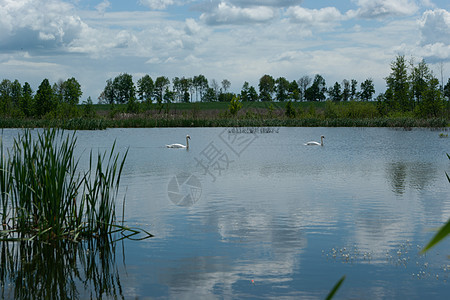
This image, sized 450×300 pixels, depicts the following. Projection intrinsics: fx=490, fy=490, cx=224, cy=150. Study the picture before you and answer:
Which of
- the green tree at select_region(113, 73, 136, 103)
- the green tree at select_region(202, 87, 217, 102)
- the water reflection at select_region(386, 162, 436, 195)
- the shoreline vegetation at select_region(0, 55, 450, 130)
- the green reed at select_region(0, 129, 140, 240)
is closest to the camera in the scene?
the green reed at select_region(0, 129, 140, 240)

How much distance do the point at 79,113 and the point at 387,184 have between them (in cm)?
5004

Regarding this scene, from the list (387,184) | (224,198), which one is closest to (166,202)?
(224,198)

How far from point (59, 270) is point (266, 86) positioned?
126 meters

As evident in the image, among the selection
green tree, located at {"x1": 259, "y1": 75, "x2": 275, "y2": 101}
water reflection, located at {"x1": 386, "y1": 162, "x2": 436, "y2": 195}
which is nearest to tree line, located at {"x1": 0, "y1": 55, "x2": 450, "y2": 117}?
green tree, located at {"x1": 259, "y1": 75, "x2": 275, "y2": 101}

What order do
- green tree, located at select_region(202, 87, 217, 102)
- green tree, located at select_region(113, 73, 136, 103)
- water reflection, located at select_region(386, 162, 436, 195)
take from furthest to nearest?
1. green tree, located at select_region(202, 87, 217, 102)
2. green tree, located at select_region(113, 73, 136, 103)
3. water reflection, located at select_region(386, 162, 436, 195)

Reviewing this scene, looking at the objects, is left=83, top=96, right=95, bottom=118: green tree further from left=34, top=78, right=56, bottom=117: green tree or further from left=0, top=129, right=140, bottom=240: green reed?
left=0, top=129, right=140, bottom=240: green reed

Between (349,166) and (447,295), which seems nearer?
(447,295)

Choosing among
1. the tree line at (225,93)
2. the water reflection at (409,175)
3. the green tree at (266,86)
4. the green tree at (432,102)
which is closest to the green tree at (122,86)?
the tree line at (225,93)

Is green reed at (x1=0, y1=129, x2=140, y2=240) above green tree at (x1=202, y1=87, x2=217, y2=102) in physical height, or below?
below

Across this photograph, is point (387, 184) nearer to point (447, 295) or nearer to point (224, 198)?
point (224, 198)

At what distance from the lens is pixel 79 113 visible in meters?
59.2

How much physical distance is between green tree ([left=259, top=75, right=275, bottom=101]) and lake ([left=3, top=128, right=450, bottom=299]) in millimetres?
112903

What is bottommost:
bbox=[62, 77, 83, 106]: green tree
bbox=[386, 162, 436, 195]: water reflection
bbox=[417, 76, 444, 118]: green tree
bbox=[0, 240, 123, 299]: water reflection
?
bbox=[0, 240, 123, 299]: water reflection

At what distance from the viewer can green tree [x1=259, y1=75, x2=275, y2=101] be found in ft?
425
